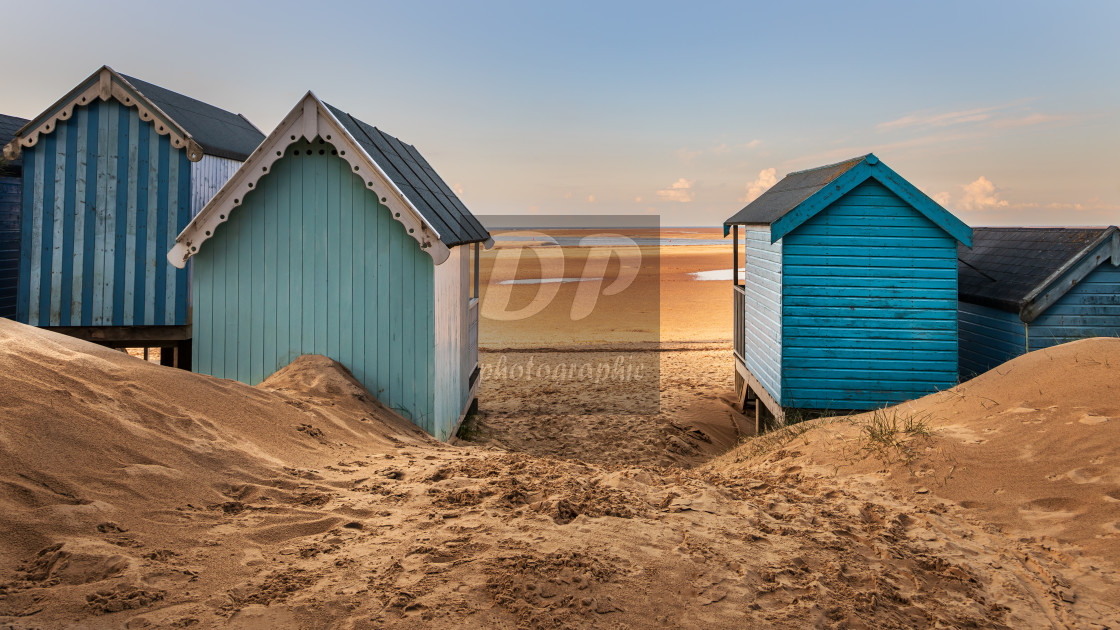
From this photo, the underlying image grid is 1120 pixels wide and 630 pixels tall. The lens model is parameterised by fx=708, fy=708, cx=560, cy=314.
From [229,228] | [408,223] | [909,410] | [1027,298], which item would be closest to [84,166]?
[229,228]

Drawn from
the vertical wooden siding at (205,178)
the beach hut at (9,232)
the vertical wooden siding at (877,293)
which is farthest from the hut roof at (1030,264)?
the beach hut at (9,232)

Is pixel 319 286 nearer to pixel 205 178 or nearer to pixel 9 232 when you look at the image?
pixel 205 178

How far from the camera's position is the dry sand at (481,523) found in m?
3.94

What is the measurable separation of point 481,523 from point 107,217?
9.78 meters

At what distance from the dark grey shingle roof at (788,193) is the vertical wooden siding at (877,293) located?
42 cm

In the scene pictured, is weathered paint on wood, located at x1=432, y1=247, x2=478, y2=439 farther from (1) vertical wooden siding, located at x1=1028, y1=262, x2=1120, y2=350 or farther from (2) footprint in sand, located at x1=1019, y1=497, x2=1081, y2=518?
(1) vertical wooden siding, located at x1=1028, y1=262, x2=1120, y2=350

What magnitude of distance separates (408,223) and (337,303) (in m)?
1.50

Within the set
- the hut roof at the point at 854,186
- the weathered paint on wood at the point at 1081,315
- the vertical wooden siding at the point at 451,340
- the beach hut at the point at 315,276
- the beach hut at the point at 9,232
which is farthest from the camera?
the beach hut at the point at 9,232

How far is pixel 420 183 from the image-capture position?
36.1ft

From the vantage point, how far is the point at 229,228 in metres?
9.11

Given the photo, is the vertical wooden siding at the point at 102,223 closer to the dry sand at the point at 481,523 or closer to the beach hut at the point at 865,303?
the dry sand at the point at 481,523

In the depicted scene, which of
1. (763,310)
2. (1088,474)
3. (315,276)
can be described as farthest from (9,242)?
(1088,474)

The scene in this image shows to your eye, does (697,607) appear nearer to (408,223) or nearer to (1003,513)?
(1003,513)

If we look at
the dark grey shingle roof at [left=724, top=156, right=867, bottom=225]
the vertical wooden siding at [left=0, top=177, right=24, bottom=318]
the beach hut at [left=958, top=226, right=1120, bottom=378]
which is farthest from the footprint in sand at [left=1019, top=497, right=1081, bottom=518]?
the vertical wooden siding at [left=0, top=177, right=24, bottom=318]
